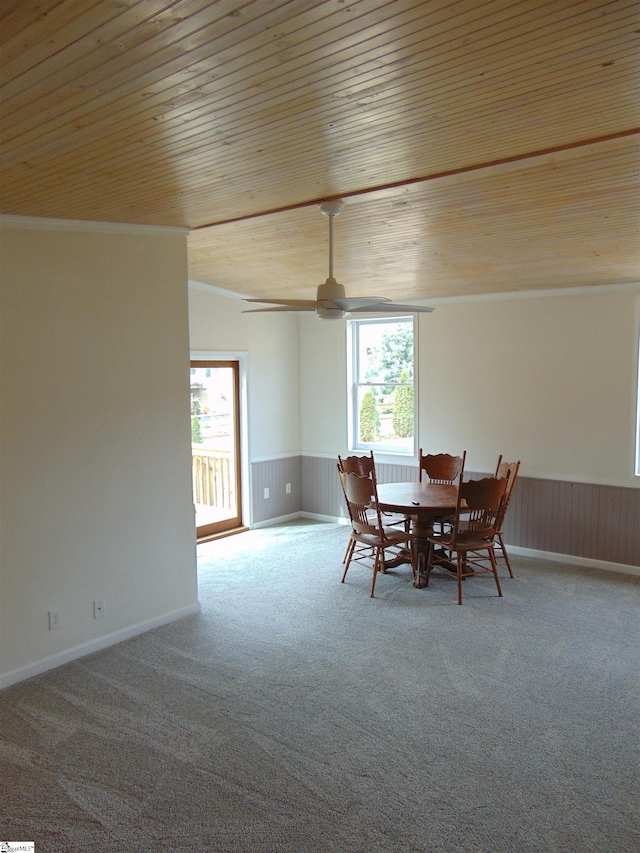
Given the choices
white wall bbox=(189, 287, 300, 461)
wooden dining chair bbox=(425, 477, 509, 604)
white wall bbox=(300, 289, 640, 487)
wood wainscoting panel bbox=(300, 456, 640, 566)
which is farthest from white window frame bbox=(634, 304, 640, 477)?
white wall bbox=(189, 287, 300, 461)

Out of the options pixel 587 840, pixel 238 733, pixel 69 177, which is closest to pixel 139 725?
pixel 238 733

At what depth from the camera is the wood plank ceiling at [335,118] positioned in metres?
1.73

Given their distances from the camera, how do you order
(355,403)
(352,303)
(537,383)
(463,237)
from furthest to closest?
(355,403) < (537,383) < (463,237) < (352,303)

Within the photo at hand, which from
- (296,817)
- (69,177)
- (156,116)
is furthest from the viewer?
(69,177)

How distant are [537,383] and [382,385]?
1790 millimetres

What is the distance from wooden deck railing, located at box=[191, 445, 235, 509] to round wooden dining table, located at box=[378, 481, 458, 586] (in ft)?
6.50

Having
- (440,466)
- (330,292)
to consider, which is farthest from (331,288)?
(440,466)

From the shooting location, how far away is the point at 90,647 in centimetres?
397

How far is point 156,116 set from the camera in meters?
2.30

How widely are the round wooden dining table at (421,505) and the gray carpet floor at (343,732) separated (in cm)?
55

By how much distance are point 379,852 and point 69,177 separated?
10.4 feet

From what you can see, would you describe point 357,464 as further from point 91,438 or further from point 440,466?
point 91,438

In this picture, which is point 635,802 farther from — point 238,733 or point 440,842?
point 238,733

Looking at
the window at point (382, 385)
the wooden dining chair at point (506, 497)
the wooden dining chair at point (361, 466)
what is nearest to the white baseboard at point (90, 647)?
the wooden dining chair at point (361, 466)
